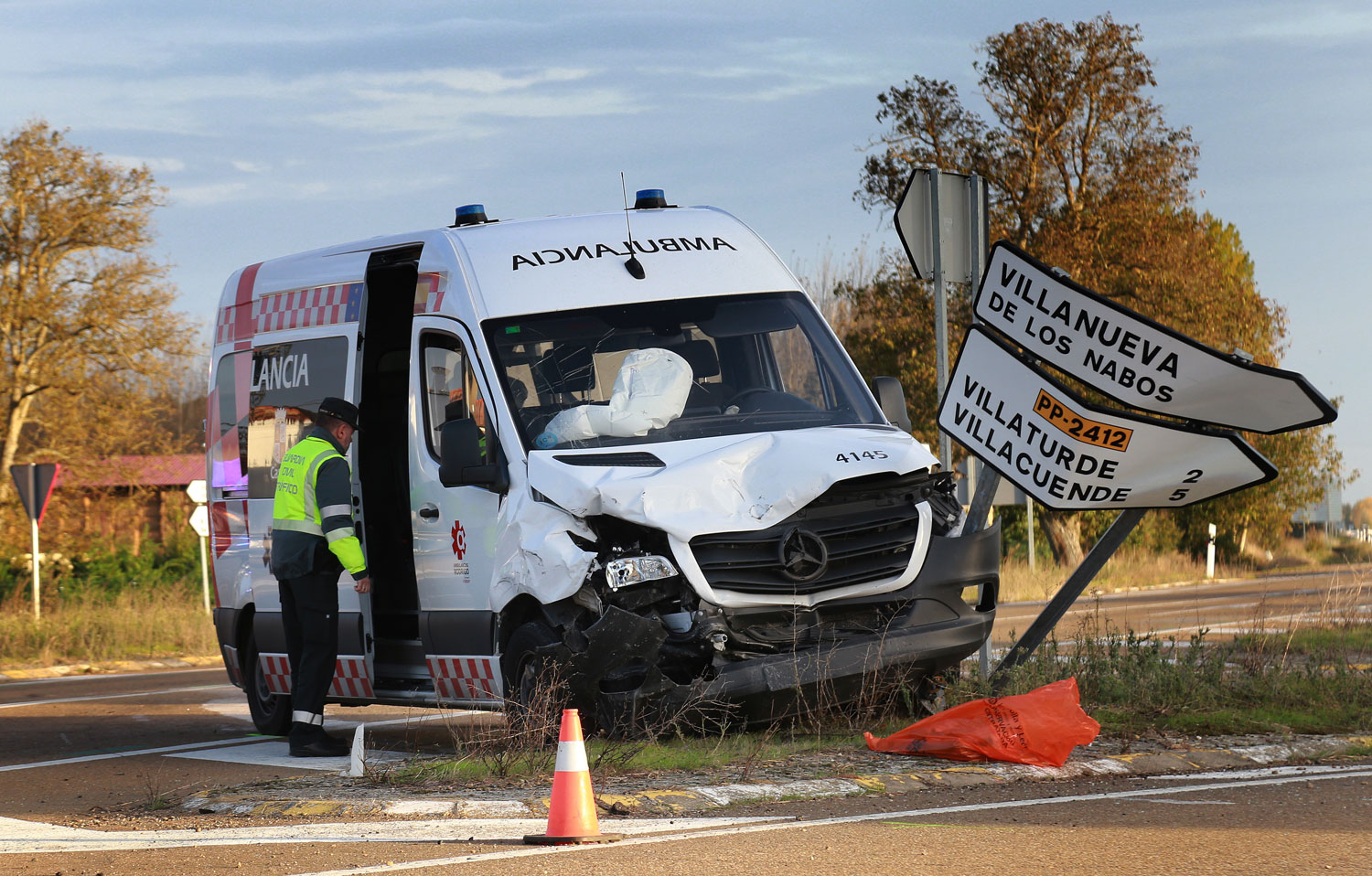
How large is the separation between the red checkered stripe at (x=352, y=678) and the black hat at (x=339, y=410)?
1.51m

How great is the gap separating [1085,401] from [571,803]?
406 centimetres

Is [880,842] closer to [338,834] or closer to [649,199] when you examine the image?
[338,834]

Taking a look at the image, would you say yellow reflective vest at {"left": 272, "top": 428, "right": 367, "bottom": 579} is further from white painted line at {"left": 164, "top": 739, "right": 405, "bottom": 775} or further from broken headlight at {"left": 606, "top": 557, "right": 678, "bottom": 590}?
broken headlight at {"left": 606, "top": 557, "right": 678, "bottom": 590}

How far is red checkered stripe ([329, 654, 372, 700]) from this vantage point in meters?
9.84

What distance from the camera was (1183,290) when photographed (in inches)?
1316

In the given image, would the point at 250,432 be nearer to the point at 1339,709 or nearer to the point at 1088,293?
the point at 1088,293

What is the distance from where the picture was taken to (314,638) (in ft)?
30.6

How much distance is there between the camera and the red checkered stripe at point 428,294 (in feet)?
30.4

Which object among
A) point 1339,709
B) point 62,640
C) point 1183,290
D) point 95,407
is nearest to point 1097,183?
point 1183,290

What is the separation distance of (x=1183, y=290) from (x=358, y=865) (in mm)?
30407

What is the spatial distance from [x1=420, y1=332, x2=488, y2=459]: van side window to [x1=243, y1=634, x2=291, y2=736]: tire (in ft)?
8.17

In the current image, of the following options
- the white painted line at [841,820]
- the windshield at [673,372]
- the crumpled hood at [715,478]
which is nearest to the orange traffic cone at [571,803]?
the white painted line at [841,820]

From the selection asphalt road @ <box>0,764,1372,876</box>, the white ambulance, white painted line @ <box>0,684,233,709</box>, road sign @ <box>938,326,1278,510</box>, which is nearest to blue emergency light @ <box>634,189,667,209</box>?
the white ambulance

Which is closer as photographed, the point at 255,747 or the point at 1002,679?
the point at 1002,679
